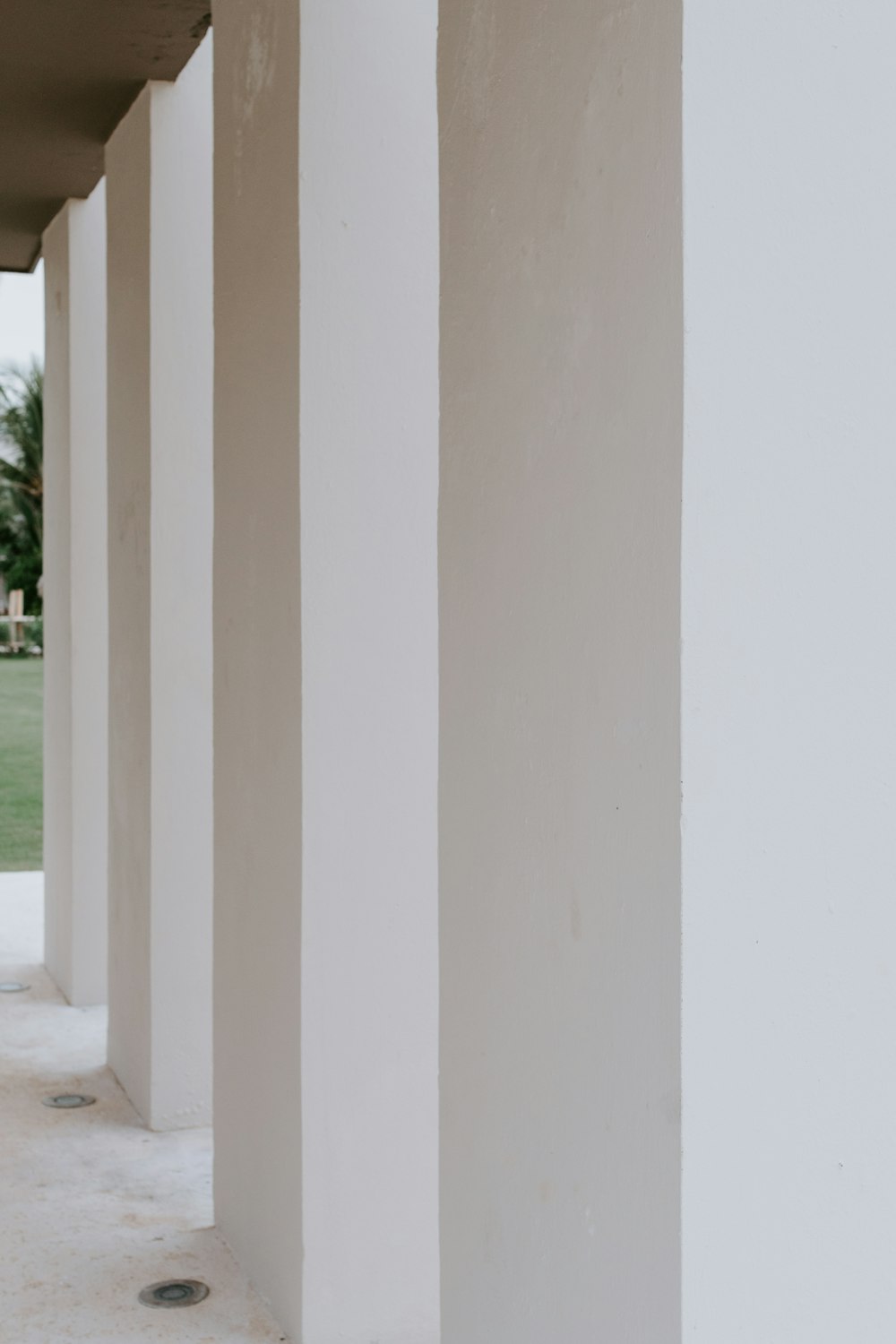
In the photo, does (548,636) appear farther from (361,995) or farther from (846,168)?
(361,995)

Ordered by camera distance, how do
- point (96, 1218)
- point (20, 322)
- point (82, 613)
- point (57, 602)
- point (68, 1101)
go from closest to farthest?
point (96, 1218) < point (68, 1101) < point (82, 613) < point (57, 602) < point (20, 322)

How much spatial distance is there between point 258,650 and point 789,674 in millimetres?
1919

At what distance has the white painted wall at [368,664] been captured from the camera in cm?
294

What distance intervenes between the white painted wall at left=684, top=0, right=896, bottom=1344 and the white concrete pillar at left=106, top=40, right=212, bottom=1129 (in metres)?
3.28

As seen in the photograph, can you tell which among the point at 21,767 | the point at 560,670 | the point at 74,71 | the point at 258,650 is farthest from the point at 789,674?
the point at 21,767

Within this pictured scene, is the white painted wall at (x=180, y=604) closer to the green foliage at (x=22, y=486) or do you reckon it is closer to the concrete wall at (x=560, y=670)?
the concrete wall at (x=560, y=670)

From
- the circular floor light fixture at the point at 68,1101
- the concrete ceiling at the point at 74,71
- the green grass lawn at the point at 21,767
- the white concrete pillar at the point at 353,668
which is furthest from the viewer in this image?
the green grass lawn at the point at 21,767

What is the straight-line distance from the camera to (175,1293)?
3.26 m

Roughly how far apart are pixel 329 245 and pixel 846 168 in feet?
5.35

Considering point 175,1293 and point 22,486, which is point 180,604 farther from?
point 22,486

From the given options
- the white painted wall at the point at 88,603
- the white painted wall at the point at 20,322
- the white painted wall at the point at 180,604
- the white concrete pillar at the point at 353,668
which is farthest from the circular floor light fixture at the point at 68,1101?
the white painted wall at the point at 20,322

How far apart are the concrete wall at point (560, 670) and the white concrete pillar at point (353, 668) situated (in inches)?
31.6

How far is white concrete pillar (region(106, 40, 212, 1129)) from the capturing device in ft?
14.9

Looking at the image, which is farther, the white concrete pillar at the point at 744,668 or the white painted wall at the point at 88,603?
the white painted wall at the point at 88,603
